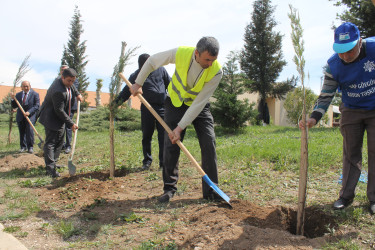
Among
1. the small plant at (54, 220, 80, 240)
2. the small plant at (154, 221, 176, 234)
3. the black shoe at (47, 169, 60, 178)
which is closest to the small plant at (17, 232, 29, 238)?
the small plant at (54, 220, 80, 240)

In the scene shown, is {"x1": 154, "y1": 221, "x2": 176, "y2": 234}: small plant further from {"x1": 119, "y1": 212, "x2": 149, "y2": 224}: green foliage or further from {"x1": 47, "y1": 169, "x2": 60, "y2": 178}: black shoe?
{"x1": 47, "y1": 169, "x2": 60, "y2": 178}: black shoe

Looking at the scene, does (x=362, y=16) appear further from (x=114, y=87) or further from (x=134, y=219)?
(x=134, y=219)

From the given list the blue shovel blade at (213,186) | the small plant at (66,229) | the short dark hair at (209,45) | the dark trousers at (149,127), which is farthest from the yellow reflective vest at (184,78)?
the small plant at (66,229)

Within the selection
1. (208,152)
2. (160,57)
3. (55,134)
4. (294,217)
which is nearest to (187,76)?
(160,57)

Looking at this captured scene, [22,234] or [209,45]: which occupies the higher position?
[209,45]

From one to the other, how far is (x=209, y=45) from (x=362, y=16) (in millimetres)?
13294

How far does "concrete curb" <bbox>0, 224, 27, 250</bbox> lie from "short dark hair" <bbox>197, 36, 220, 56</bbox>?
8.56ft

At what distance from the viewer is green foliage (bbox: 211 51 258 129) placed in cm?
1096

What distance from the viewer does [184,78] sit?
3482 mm

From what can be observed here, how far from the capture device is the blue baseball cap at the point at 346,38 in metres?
2.76

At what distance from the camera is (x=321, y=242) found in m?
2.56

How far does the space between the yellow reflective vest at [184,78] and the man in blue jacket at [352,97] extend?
119 centimetres

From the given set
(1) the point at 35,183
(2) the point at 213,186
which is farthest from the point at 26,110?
(2) the point at 213,186

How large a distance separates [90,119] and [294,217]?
1304cm
